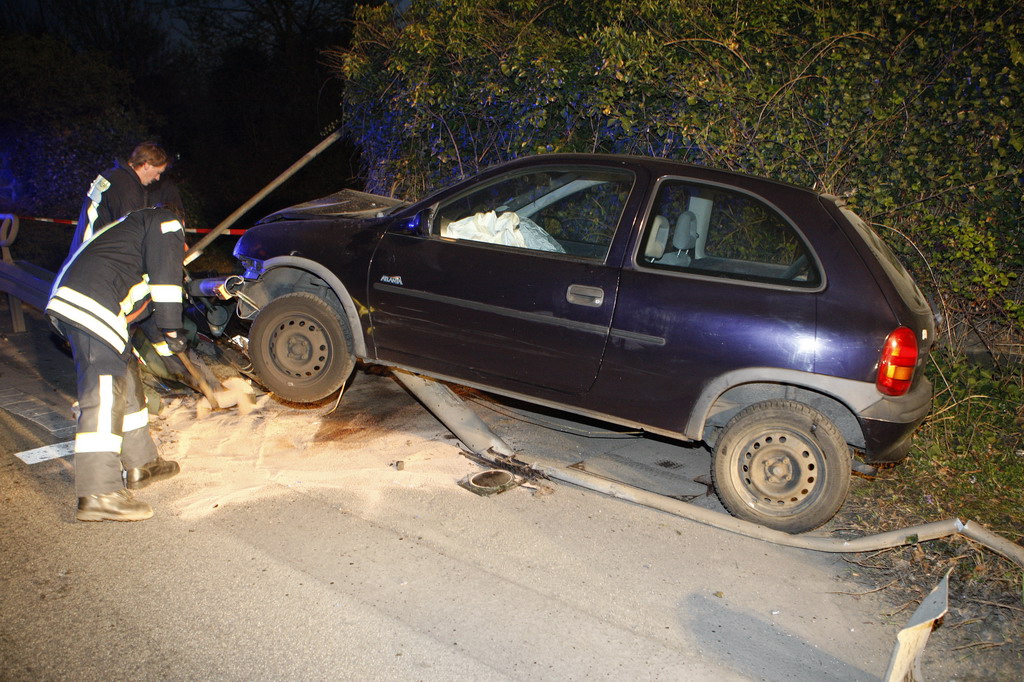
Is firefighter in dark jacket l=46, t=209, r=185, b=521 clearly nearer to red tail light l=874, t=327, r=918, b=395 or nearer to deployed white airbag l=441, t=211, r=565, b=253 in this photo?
deployed white airbag l=441, t=211, r=565, b=253

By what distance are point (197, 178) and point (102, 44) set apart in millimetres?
7312

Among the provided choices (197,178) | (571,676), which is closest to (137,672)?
(571,676)

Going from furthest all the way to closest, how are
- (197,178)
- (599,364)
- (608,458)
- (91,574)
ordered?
(197,178), (608,458), (599,364), (91,574)

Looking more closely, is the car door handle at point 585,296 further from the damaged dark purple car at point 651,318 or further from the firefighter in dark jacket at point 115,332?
the firefighter in dark jacket at point 115,332

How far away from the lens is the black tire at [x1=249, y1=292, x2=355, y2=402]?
5.11m

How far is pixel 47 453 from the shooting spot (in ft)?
15.4

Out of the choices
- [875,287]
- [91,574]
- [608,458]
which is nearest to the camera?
[91,574]

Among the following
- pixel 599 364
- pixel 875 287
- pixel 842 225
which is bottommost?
pixel 599 364

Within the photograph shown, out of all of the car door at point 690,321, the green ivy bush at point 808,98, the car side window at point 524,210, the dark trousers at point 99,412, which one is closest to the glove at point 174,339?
the dark trousers at point 99,412

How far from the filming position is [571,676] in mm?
2932

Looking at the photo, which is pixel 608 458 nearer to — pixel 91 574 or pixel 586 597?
pixel 586 597

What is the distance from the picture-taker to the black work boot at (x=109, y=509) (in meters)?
3.85

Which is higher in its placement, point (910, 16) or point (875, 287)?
point (910, 16)

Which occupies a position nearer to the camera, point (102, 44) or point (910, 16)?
point (910, 16)
